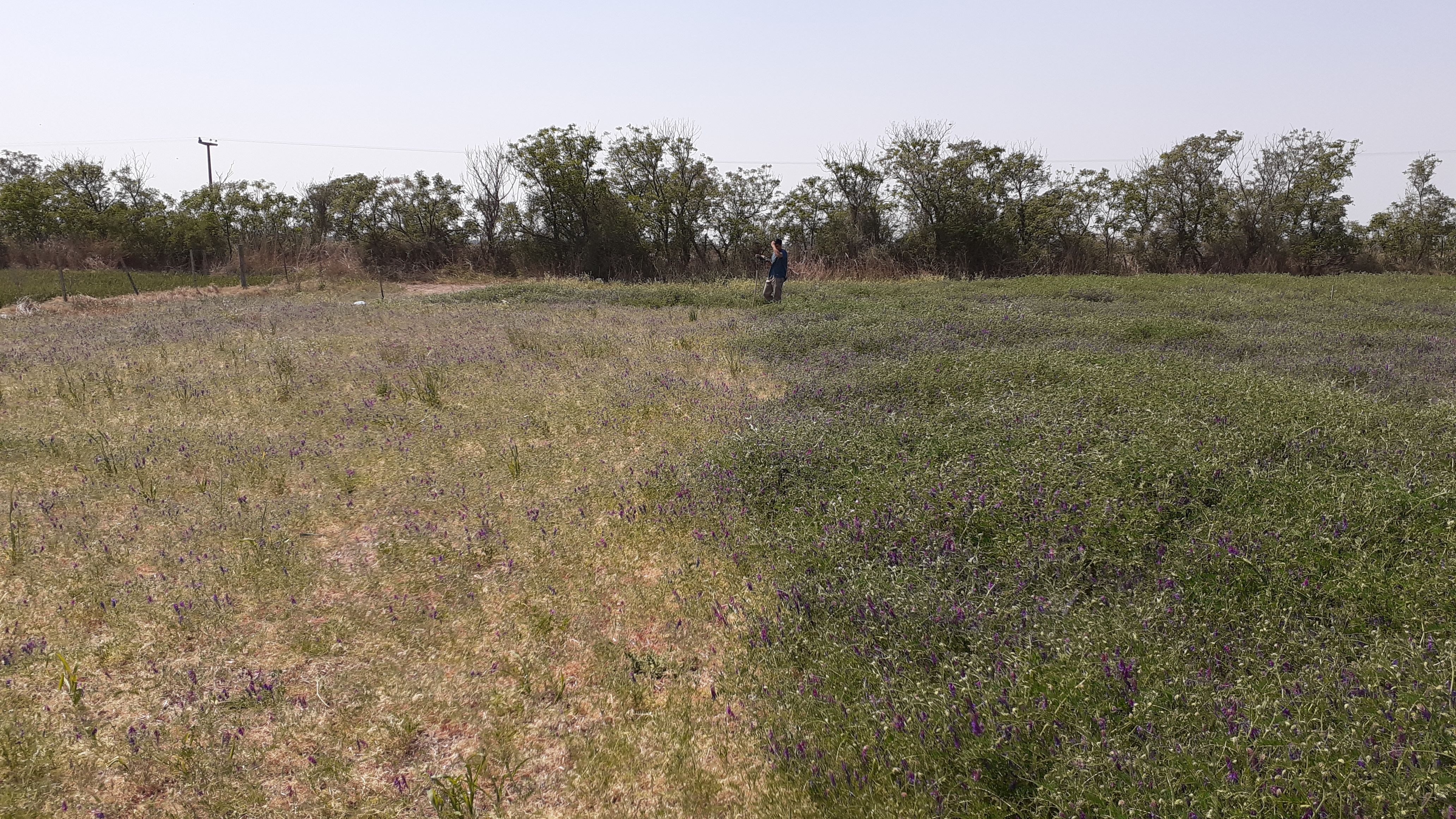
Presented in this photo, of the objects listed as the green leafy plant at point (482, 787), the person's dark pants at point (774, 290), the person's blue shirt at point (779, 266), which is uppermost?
the person's blue shirt at point (779, 266)

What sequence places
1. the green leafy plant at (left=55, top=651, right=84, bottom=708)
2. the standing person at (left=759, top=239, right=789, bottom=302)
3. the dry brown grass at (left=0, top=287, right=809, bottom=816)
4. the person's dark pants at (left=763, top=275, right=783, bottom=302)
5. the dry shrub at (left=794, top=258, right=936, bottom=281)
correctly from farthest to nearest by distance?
the dry shrub at (left=794, top=258, right=936, bottom=281), the person's dark pants at (left=763, top=275, right=783, bottom=302), the standing person at (left=759, top=239, right=789, bottom=302), the green leafy plant at (left=55, top=651, right=84, bottom=708), the dry brown grass at (left=0, top=287, right=809, bottom=816)

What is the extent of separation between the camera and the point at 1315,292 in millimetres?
19797

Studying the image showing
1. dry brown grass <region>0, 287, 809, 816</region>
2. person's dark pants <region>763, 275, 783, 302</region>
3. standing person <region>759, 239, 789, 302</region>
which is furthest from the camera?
person's dark pants <region>763, 275, 783, 302</region>

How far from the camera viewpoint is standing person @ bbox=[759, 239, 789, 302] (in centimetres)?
1847

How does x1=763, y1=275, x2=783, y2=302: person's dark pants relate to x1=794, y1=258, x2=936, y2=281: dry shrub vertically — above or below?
below

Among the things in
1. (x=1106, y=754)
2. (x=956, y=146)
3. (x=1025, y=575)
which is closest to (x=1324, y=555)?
(x=1025, y=575)

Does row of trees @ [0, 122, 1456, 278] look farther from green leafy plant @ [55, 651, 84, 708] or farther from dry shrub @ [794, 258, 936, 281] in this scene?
green leafy plant @ [55, 651, 84, 708]

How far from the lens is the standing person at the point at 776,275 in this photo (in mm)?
18469

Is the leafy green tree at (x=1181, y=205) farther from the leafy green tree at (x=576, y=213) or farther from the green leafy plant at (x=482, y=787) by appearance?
the green leafy plant at (x=482, y=787)

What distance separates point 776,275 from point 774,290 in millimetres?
396

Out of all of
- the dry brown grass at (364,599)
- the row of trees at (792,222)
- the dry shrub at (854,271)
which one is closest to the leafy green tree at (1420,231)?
the row of trees at (792,222)

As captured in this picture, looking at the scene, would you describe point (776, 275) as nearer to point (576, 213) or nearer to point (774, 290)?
point (774, 290)

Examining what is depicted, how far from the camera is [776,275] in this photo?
18688 mm

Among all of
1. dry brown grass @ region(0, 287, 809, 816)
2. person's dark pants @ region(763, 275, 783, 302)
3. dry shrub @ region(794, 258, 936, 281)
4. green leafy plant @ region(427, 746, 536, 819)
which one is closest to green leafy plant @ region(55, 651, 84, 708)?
dry brown grass @ region(0, 287, 809, 816)
